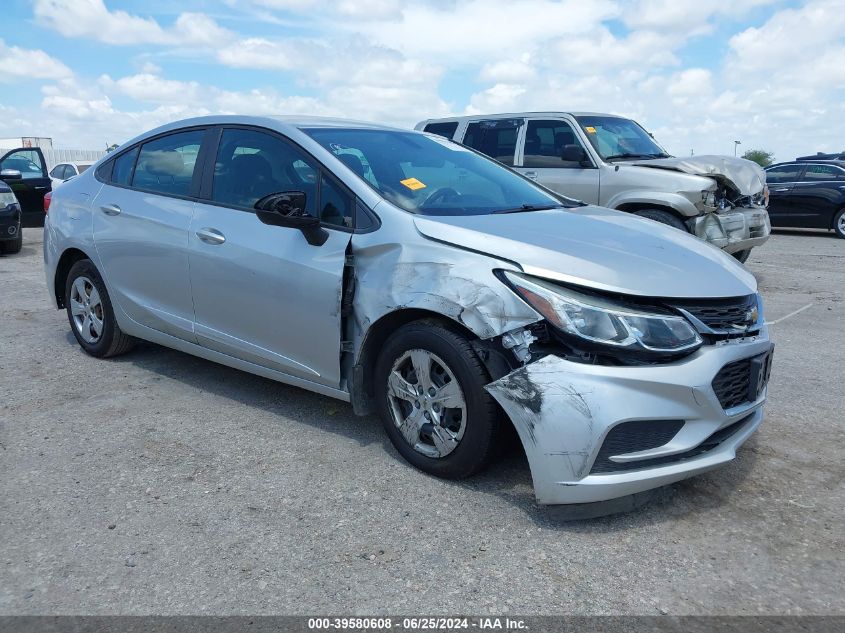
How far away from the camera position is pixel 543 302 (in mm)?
3180

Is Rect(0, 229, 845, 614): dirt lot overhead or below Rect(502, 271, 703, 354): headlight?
below

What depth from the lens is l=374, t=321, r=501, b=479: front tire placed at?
335 cm

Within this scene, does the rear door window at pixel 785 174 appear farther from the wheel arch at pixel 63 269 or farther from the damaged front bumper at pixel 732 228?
the wheel arch at pixel 63 269

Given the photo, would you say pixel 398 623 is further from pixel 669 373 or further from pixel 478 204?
pixel 478 204

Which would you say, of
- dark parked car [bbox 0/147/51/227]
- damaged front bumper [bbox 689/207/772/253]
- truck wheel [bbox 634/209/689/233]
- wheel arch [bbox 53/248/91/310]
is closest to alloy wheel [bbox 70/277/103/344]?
wheel arch [bbox 53/248/91/310]

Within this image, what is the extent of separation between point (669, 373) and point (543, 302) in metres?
0.57

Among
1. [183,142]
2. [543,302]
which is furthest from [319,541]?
[183,142]

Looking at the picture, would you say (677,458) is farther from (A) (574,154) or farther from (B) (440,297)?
(A) (574,154)

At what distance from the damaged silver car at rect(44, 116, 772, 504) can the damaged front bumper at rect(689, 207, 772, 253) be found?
3964mm

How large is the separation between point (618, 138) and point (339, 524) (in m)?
7.45

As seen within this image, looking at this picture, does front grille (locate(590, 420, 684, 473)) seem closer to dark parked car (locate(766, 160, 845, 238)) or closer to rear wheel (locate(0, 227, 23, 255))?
rear wheel (locate(0, 227, 23, 255))

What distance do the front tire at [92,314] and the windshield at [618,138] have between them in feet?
19.3

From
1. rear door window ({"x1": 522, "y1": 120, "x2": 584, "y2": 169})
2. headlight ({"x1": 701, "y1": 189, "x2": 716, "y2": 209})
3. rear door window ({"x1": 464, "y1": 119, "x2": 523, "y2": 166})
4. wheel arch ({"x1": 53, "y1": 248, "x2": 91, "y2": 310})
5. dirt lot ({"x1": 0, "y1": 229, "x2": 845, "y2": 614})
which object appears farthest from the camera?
rear door window ({"x1": 464, "y1": 119, "x2": 523, "y2": 166})

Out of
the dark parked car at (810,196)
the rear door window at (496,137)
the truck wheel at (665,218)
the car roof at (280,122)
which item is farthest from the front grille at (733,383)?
the dark parked car at (810,196)
